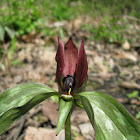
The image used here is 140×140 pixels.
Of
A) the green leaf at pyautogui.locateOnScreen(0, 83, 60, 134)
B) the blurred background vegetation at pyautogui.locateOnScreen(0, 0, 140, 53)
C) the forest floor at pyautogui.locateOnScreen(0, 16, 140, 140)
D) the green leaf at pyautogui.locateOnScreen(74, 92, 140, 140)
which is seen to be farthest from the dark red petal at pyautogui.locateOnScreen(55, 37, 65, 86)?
the blurred background vegetation at pyautogui.locateOnScreen(0, 0, 140, 53)

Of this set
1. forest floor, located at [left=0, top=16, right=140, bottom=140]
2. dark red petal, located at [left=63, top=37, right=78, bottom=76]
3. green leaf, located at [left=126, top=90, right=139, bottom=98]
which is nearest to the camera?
dark red petal, located at [left=63, top=37, right=78, bottom=76]

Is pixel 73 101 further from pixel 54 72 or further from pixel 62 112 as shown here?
pixel 54 72

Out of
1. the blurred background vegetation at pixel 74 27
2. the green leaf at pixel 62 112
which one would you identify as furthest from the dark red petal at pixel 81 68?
the blurred background vegetation at pixel 74 27

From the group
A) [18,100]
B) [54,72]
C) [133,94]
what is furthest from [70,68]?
[54,72]

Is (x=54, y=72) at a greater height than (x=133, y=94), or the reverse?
(x=54, y=72)

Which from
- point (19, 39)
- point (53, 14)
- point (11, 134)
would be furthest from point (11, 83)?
point (53, 14)

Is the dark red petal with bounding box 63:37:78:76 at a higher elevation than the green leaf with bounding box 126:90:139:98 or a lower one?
higher

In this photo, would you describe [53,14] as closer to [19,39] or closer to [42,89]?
[19,39]

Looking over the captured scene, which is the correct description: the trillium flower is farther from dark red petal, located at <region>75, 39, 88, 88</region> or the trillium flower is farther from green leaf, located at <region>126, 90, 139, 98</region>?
green leaf, located at <region>126, 90, 139, 98</region>
